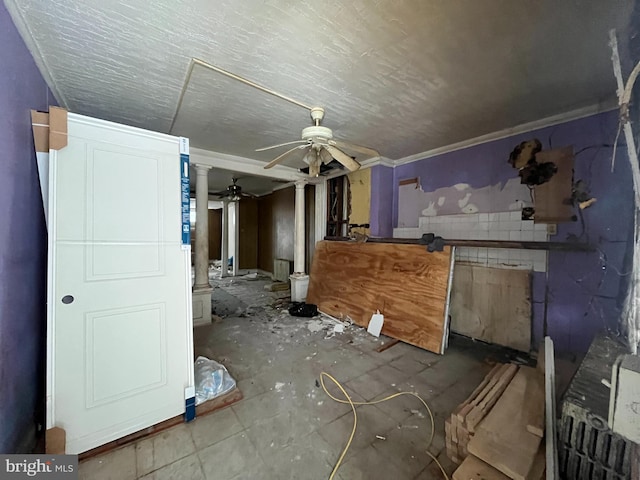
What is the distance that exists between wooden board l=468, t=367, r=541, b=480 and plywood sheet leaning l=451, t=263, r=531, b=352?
153cm

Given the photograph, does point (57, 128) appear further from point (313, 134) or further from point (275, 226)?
point (275, 226)

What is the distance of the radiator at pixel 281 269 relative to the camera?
660cm

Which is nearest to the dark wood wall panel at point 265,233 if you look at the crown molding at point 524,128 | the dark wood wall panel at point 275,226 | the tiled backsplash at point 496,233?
the dark wood wall panel at point 275,226

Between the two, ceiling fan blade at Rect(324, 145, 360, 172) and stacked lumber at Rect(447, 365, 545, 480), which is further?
ceiling fan blade at Rect(324, 145, 360, 172)

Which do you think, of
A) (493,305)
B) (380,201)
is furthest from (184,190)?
(493,305)

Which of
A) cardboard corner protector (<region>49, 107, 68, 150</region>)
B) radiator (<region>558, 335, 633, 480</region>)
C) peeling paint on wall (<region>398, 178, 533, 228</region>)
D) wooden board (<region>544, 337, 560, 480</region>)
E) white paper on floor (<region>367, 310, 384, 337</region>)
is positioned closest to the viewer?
radiator (<region>558, 335, 633, 480</region>)

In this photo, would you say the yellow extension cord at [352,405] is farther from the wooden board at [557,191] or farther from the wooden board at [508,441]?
the wooden board at [557,191]

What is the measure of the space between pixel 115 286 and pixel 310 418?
5.41 feet

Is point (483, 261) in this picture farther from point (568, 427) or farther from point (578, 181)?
point (568, 427)

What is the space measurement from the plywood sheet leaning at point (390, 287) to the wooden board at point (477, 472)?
1.56 meters

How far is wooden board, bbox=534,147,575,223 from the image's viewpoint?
2.50 meters

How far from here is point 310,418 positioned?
1.79 m

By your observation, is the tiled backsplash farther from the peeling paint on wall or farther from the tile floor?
the tile floor

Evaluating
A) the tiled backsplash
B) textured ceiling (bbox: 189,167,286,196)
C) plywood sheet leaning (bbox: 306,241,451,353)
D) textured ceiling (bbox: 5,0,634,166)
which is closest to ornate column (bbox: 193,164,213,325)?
textured ceiling (bbox: 5,0,634,166)
